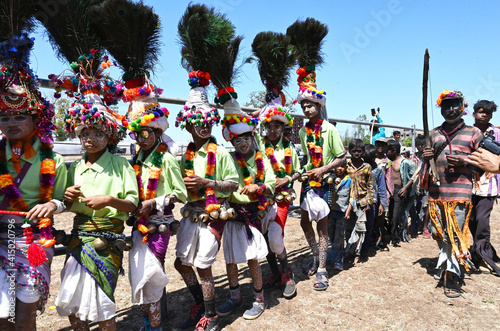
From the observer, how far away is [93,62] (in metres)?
2.66

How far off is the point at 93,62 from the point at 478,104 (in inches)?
205

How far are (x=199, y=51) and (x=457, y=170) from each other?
3.13 meters

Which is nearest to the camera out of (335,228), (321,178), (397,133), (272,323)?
(272,323)

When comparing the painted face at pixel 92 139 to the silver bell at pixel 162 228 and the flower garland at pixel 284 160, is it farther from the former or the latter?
the flower garland at pixel 284 160

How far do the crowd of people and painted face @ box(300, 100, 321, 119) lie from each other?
0.02m

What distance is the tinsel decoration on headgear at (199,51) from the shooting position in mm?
3111

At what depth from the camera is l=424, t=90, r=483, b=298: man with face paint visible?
3961mm

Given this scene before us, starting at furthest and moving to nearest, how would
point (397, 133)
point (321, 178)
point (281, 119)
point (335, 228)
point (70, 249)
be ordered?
point (397, 133) < point (335, 228) < point (321, 178) < point (281, 119) < point (70, 249)

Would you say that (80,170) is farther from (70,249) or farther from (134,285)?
(134,285)

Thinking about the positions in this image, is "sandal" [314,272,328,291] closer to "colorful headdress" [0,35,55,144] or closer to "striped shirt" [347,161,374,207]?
"striped shirt" [347,161,374,207]

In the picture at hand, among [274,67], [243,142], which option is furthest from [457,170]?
[243,142]

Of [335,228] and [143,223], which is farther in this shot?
[335,228]

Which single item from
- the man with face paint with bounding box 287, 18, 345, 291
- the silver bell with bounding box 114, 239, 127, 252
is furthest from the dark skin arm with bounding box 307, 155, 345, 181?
the silver bell with bounding box 114, 239, 127, 252

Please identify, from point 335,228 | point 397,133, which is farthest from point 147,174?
point 397,133
